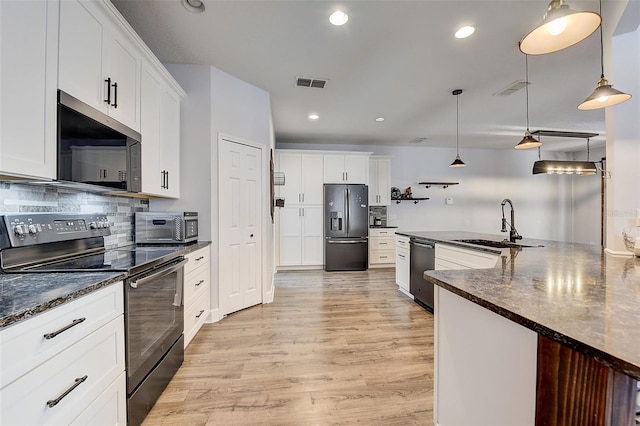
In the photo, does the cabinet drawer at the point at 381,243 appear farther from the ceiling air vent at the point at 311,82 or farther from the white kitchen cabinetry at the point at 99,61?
the white kitchen cabinetry at the point at 99,61

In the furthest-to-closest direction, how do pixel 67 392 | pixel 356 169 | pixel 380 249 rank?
pixel 380 249, pixel 356 169, pixel 67 392

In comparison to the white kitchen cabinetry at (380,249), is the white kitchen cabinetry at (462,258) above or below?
above

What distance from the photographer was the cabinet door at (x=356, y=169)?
18.9 feet

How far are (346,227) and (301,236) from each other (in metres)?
0.92

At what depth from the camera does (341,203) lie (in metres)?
5.60

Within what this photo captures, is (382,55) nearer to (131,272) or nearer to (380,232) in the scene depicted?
(131,272)

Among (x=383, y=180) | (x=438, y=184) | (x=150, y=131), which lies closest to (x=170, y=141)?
(x=150, y=131)

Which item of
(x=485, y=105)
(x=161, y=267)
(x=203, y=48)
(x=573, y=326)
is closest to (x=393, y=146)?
(x=485, y=105)

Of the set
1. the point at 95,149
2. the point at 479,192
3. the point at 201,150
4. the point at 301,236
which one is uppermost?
the point at 201,150

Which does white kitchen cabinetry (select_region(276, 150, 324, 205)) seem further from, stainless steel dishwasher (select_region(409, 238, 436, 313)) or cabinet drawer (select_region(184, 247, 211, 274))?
cabinet drawer (select_region(184, 247, 211, 274))

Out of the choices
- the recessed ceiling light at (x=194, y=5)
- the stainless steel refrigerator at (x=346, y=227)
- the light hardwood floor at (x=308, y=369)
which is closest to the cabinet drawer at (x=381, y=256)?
the stainless steel refrigerator at (x=346, y=227)

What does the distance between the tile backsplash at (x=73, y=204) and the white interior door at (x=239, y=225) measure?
2.73ft

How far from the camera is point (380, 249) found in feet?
19.4

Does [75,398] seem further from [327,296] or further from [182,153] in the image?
[327,296]
